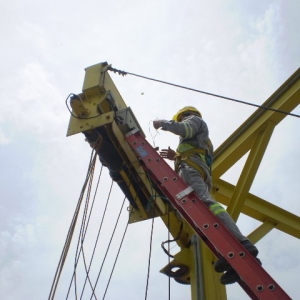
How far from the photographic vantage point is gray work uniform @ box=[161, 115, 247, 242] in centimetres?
357

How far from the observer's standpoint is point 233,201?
15.1 feet

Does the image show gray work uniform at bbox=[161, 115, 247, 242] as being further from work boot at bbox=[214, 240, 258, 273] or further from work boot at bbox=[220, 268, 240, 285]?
work boot at bbox=[220, 268, 240, 285]

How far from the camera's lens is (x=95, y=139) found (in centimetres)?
427

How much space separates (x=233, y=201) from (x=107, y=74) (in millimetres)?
2193

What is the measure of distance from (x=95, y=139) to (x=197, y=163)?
114 cm

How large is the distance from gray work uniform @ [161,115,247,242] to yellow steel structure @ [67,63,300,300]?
1.73 feet

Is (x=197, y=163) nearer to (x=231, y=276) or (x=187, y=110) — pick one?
(x=187, y=110)

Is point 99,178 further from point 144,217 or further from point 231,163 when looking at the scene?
point 231,163

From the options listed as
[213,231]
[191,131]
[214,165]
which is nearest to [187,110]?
[191,131]

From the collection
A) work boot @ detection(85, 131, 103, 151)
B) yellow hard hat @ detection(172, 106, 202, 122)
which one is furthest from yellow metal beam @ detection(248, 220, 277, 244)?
work boot @ detection(85, 131, 103, 151)

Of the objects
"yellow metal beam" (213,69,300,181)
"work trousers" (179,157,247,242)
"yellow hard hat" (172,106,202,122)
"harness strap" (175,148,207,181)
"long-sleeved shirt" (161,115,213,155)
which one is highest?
"yellow hard hat" (172,106,202,122)

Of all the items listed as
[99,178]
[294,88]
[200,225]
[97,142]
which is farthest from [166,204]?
[294,88]

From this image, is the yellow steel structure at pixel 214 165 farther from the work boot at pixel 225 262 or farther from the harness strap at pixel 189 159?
the work boot at pixel 225 262

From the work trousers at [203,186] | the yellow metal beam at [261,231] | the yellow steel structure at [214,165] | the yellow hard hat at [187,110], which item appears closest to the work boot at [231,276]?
the work trousers at [203,186]
